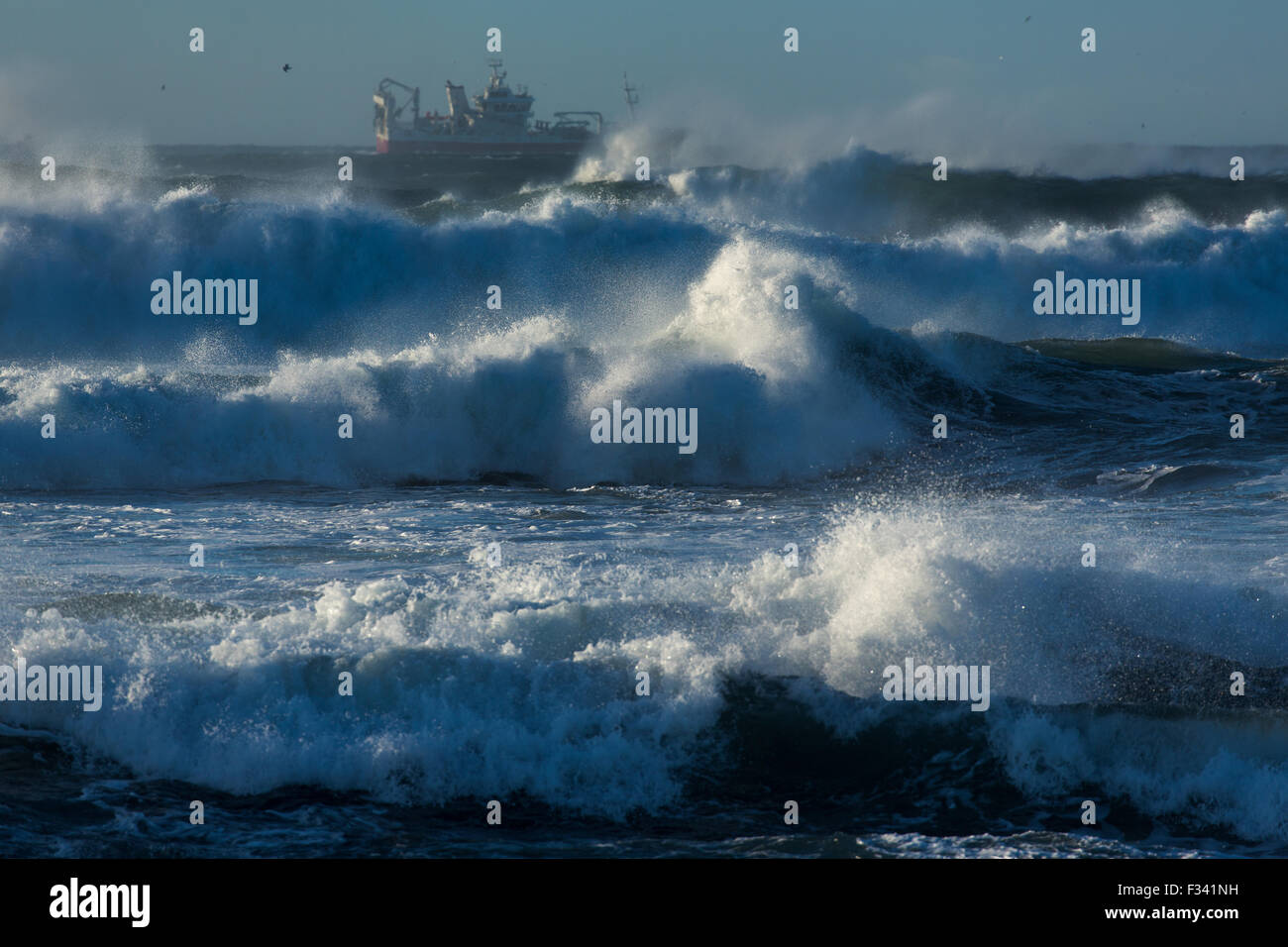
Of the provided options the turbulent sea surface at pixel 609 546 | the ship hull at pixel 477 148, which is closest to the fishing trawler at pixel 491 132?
the ship hull at pixel 477 148

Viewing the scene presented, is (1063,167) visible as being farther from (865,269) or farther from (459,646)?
(459,646)

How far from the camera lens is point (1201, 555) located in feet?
31.4

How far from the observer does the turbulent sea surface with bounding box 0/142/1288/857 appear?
6.58m

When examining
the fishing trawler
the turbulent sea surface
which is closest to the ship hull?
the fishing trawler

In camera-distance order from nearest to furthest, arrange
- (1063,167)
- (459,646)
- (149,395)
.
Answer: (459,646)
(149,395)
(1063,167)

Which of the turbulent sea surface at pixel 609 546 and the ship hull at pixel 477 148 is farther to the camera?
the ship hull at pixel 477 148

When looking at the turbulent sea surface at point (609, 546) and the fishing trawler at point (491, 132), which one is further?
the fishing trawler at point (491, 132)

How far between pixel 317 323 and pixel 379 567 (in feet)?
44.2

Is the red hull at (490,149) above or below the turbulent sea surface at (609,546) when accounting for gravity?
above

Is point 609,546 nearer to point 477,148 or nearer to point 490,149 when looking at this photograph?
point 490,149

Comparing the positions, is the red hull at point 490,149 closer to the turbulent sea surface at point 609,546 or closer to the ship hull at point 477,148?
the ship hull at point 477,148

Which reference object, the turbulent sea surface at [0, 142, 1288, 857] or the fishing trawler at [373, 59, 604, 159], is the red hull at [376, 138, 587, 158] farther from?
the turbulent sea surface at [0, 142, 1288, 857]

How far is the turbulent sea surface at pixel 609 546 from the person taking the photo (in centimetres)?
658
